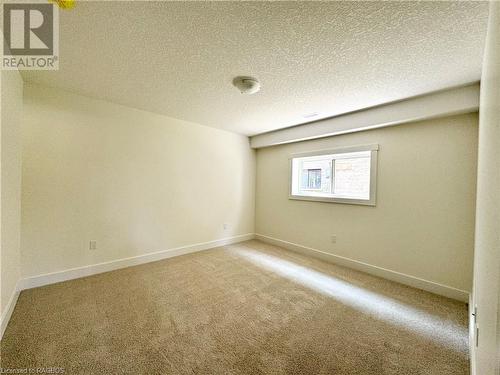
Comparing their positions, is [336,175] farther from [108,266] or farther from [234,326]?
[108,266]

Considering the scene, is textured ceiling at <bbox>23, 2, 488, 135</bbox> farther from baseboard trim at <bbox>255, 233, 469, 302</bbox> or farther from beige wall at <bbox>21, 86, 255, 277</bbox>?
baseboard trim at <bbox>255, 233, 469, 302</bbox>

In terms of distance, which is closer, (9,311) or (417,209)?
(9,311)

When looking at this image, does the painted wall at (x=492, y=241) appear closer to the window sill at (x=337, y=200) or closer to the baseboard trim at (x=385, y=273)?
the baseboard trim at (x=385, y=273)

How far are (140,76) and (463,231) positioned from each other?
12.6 ft

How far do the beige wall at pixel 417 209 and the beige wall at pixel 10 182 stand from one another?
12.3 feet

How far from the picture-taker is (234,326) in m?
1.75

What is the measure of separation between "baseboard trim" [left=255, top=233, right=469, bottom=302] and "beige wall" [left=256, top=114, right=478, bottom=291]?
2.4 inches

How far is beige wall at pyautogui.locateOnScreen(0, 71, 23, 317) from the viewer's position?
1.65m

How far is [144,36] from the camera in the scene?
150cm

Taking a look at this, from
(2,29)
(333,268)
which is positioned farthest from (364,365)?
(2,29)

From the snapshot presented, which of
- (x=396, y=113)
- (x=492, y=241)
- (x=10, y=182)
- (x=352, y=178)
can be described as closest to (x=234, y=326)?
(x=492, y=241)

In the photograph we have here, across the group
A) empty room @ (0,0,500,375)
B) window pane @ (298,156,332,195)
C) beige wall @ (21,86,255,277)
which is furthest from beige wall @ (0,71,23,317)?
window pane @ (298,156,332,195)

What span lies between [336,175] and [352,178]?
0.29 m

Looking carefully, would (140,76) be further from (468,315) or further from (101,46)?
(468,315)
